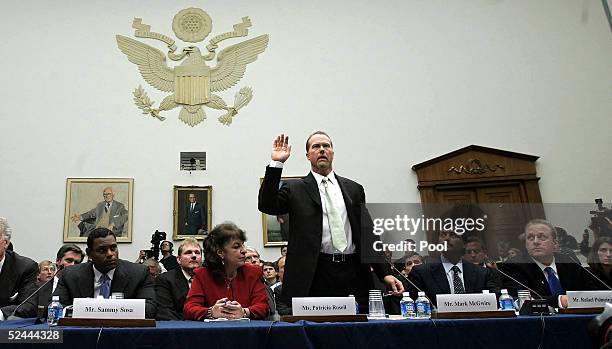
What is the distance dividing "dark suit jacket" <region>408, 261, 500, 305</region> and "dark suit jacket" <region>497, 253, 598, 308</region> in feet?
0.61

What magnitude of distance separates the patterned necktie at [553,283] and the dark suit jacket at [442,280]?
33cm

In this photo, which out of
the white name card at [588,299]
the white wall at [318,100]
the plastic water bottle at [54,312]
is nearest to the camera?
the plastic water bottle at [54,312]

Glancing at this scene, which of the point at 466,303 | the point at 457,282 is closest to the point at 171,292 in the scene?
the point at 457,282

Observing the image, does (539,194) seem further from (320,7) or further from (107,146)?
(107,146)

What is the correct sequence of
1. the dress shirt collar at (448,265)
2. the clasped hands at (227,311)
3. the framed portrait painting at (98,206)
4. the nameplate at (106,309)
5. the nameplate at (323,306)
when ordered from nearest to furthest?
the nameplate at (106,309) → the nameplate at (323,306) → the clasped hands at (227,311) → the dress shirt collar at (448,265) → the framed portrait painting at (98,206)

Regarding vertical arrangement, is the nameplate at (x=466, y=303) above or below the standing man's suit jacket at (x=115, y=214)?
below

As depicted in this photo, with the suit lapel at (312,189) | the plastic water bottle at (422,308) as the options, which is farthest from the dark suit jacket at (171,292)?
the plastic water bottle at (422,308)

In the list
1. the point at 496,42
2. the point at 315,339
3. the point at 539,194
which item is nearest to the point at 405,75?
the point at 496,42

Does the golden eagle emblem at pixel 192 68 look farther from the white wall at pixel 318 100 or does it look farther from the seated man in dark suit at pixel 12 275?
the seated man in dark suit at pixel 12 275

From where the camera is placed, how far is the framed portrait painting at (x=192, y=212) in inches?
324

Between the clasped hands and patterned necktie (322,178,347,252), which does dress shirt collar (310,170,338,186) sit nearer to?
patterned necktie (322,178,347,252)

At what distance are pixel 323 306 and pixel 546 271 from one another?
1981 millimetres

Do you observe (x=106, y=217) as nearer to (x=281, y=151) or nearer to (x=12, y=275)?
(x=12, y=275)

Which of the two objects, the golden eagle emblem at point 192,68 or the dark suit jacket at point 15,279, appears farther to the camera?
the golden eagle emblem at point 192,68
